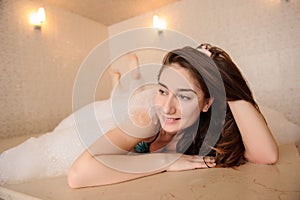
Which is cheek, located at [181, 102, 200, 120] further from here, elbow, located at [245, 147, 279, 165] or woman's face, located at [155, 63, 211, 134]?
elbow, located at [245, 147, 279, 165]

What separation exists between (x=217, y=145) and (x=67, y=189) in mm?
457

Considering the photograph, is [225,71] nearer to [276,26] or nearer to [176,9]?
[276,26]

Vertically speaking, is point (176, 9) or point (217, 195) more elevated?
point (176, 9)

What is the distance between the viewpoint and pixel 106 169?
487 mm

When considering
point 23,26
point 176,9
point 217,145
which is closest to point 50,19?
point 23,26

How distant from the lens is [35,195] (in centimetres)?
46

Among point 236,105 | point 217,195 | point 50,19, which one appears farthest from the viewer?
→ point 50,19

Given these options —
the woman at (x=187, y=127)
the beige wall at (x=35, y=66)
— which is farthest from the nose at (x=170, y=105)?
the beige wall at (x=35, y=66)

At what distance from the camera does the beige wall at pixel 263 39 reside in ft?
4.98

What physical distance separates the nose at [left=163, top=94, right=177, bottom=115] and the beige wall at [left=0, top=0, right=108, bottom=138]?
136cm

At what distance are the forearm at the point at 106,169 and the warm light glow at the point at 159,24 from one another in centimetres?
174

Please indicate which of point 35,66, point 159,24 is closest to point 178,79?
point 35,66

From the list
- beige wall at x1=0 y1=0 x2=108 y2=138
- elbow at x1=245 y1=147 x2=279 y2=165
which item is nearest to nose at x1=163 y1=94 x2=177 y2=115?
elbow at x1=245 y1=147 x2=279 y2=165

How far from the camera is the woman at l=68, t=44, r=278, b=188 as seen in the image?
50 centimetres
